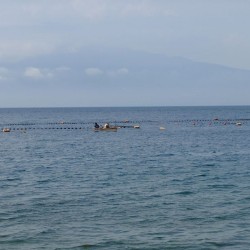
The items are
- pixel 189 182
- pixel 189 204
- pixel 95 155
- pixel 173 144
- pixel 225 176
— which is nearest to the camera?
pixel 189 204

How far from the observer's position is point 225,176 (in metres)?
49.5

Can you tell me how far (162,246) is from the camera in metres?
27.8

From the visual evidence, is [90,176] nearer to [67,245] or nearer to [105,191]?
[105,191]

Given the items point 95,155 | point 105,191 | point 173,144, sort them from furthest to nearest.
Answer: point 173,144 < point 95,155 < point 105,191

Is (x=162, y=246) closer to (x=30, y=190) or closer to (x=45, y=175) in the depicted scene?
(x=30, y=190)

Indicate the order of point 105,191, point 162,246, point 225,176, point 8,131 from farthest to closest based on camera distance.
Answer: point 8,131 < point 225,176 < point 105,191 < point 162,246

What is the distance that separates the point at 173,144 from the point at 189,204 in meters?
51.5

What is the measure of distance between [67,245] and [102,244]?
185 cm

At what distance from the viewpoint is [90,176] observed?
5078cm

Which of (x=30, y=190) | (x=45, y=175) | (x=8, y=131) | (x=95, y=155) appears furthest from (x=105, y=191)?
(x=8, y=131)

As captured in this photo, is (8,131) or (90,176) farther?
(8,131)

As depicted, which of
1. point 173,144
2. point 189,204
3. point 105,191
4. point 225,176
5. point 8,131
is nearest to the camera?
point 189,204

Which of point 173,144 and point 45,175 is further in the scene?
point 173,144

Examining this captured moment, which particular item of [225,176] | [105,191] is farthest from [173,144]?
[105,191]
